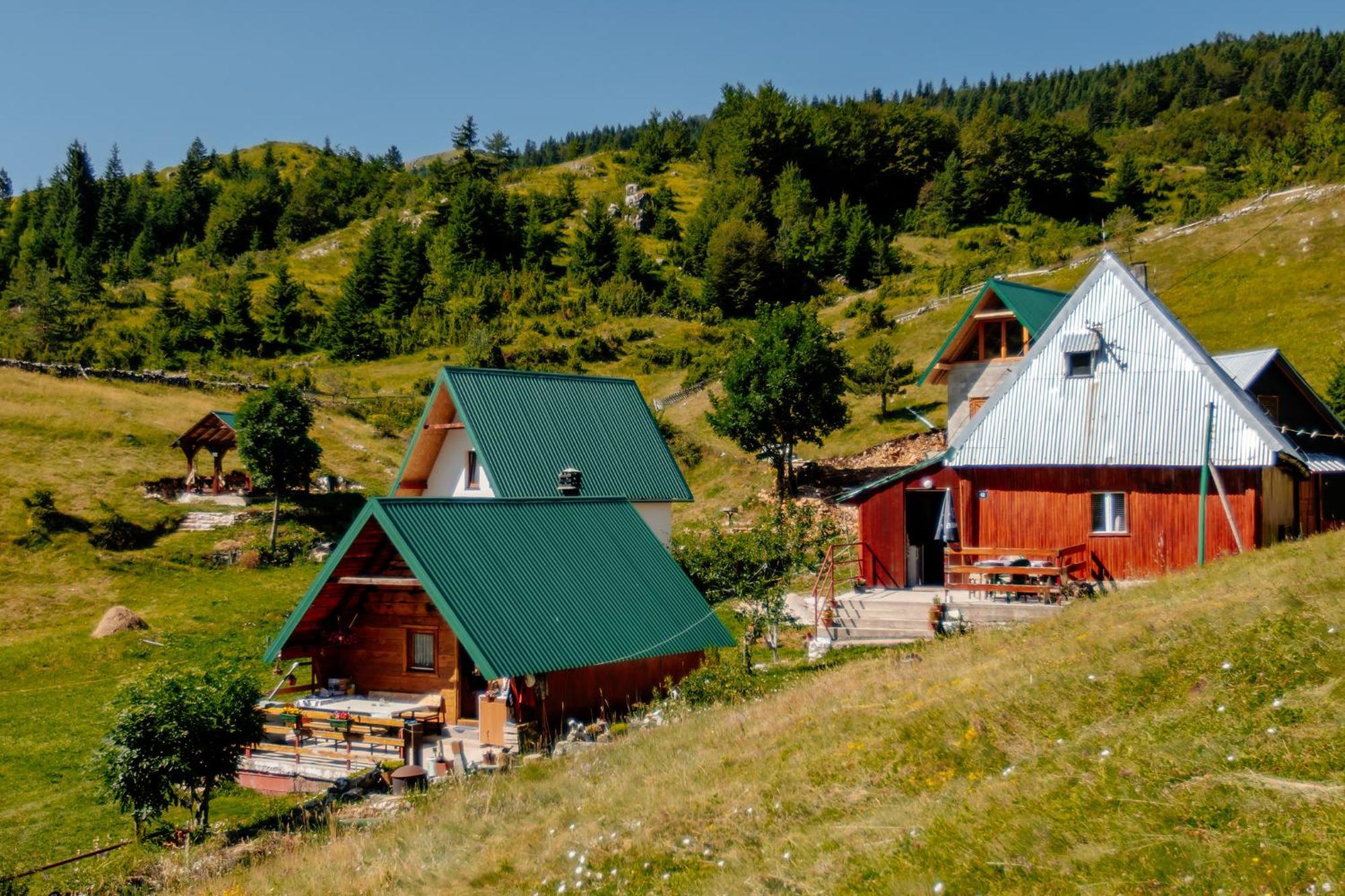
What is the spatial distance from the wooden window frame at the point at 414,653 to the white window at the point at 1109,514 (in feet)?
53.1

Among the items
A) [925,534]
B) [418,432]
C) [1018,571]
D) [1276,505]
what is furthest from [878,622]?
[418,432]

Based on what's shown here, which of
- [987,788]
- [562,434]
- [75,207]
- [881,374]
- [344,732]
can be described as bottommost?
[344,732]

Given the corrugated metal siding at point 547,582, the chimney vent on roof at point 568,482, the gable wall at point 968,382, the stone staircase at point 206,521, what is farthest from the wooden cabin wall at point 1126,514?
the stone staircase at point 206,521

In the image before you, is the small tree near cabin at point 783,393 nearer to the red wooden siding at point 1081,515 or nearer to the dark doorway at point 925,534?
the dark doorway at point 925,534

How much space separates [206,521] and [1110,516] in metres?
34.2

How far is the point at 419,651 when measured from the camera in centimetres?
2134

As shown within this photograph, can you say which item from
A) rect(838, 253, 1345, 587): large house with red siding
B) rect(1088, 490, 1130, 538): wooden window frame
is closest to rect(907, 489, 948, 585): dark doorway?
rect(838, 253, 1345, 587): large house with red siding

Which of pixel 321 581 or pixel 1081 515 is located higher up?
pixel 1081 515

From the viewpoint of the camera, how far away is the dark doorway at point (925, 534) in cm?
3009

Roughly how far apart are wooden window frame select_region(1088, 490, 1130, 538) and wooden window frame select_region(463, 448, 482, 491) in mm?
17444

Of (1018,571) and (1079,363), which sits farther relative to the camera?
(1079,363)

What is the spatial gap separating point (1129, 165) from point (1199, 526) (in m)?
96.4

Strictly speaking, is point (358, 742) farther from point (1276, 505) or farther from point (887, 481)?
point (1276, 505)

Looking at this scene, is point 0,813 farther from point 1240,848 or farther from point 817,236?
point 817,236
